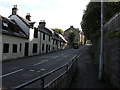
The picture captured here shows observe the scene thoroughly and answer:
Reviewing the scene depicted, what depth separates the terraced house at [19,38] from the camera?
23.0 meters

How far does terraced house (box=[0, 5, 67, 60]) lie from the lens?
2295 cm

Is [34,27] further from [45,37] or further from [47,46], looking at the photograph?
[47,46]

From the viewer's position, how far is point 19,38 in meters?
26.8

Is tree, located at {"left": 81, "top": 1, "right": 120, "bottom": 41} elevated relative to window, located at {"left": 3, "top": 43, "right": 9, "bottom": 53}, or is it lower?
elevated

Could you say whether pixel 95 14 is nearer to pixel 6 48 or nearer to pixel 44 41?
pixel 6 48

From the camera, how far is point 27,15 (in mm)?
37719

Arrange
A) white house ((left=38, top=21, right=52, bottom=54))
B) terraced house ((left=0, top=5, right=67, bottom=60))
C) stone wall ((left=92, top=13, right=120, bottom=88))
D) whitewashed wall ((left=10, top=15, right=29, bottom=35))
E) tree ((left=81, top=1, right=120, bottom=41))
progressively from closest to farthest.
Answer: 1. stone wall ((left=92, top=13, right=120, bottom=88))
2. tree ((left=81, top=1, right=120, bottom=41))
3. terraced house ((left=0, top=5, right=67, bottom=60))
4. whitewashed wall ((left=10, top=15, right=29, bottom=35))
5. white house ((left=38, top=21, right=52, bottom=54))

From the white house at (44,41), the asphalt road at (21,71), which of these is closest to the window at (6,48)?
the asphalt road at (21,71)

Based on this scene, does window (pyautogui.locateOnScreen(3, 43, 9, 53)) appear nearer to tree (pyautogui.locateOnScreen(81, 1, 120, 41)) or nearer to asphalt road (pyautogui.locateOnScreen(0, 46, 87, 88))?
asphalt road (pyautogui.locateOnScreen(0, 46, 87, 88))

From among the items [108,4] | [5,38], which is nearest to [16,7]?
[5,38]

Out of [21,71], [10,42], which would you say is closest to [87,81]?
[21,71]

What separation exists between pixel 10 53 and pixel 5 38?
2.50 meters

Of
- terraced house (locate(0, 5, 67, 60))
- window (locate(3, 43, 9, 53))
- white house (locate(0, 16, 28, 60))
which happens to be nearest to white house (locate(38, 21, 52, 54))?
terraced house (locate(0, 5, 67, 60))

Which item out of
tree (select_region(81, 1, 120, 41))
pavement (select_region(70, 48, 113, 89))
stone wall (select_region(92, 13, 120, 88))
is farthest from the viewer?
tree (select_region(81, 1, 120, 41))
